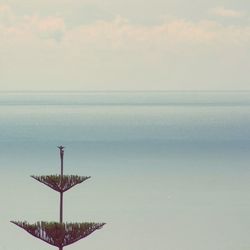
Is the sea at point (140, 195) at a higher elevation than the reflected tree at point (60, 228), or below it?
higher

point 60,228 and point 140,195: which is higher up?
point 140,195

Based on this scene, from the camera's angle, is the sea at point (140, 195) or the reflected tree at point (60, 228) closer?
the reflected tree at point (60, 228)

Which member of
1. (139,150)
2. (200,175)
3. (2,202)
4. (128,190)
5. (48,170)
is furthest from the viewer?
(139,150)

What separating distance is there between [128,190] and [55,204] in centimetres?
572

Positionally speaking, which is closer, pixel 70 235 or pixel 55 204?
pixel 70 235

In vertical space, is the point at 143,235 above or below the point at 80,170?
below

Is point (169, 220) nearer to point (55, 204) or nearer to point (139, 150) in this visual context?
point (55, 204)

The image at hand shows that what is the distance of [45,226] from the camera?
37.5 feet

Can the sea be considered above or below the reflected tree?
above

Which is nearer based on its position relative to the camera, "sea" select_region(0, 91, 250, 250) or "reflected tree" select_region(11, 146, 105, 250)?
"reflected tree" select_region(11, 146, 105, 250)

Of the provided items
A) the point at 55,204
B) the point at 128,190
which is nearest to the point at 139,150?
the point at 128,190

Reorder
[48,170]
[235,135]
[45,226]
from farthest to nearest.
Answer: [235,135]
[48,170]
[45,226]

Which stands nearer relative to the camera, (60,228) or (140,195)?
(60,228)

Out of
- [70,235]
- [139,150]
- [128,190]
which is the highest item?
[139,150]
